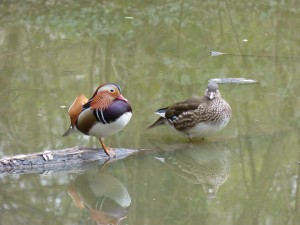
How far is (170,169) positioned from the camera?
6691 mm

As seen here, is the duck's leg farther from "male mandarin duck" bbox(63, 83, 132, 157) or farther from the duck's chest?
the duck's chest

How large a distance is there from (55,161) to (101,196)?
602 millimetres

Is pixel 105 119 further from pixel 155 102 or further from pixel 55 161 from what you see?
pixel 155 102

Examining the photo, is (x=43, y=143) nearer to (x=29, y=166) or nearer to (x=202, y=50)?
(x=29, y=166)

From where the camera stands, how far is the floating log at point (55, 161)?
645 centimetres

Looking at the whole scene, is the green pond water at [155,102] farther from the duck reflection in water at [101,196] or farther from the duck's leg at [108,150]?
the duck's leg at [108,150]

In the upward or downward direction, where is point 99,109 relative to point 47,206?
upward

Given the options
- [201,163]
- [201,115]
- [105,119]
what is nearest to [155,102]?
[201,115]

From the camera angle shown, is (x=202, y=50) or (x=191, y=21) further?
(x=191, y=21)

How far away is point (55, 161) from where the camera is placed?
6.53 meters

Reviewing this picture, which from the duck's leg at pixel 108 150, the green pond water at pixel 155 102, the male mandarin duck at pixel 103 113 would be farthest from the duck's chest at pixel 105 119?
the green pond water at pixel 155 102

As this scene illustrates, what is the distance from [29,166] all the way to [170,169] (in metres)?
1.26

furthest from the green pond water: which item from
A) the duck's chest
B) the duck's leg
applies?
the duck's chest

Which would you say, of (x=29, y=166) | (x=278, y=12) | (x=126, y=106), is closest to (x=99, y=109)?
(x=126, y=106)
